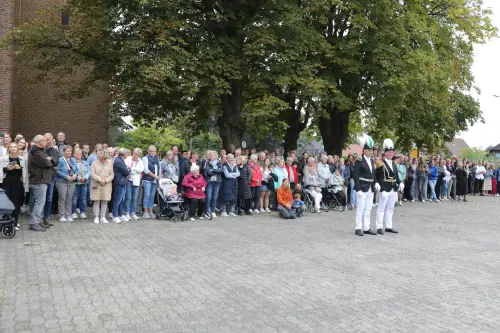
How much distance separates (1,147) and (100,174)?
2298mm

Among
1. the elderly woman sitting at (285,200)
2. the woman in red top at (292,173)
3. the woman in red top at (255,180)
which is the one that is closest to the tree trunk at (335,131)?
the woman in red top at (292,173)

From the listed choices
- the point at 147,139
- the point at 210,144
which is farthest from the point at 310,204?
the point at 210,144

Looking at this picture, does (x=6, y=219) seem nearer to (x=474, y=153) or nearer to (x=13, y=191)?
(x=13, y=191)

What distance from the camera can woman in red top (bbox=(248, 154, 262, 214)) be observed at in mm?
15421

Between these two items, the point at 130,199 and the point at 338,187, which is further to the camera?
the point at 338,187

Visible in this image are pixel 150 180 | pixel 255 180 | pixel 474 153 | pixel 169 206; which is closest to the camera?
pixel 169 206

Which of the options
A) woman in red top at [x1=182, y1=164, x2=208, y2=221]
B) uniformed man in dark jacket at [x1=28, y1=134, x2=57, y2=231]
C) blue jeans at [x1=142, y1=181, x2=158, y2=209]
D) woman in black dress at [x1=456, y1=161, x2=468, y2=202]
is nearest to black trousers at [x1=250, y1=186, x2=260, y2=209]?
woman in red top at [x1=182, y1=164, x2=208, y2=221]

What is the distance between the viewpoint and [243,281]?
6.85 metres

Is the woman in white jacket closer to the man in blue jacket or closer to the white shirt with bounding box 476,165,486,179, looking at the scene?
the man in blue jacket

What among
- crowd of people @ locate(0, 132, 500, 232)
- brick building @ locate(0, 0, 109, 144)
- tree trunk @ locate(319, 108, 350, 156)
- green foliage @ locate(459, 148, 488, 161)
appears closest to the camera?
crowd of people @ locate(0, 132, 500, 232)

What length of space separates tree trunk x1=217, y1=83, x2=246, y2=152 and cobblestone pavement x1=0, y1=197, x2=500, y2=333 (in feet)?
28.3

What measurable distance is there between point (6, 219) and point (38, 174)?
1.35 metres

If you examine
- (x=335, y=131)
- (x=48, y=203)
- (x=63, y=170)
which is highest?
(x=335, y=131)

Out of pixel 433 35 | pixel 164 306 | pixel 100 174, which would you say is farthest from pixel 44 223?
pixel 433 35
